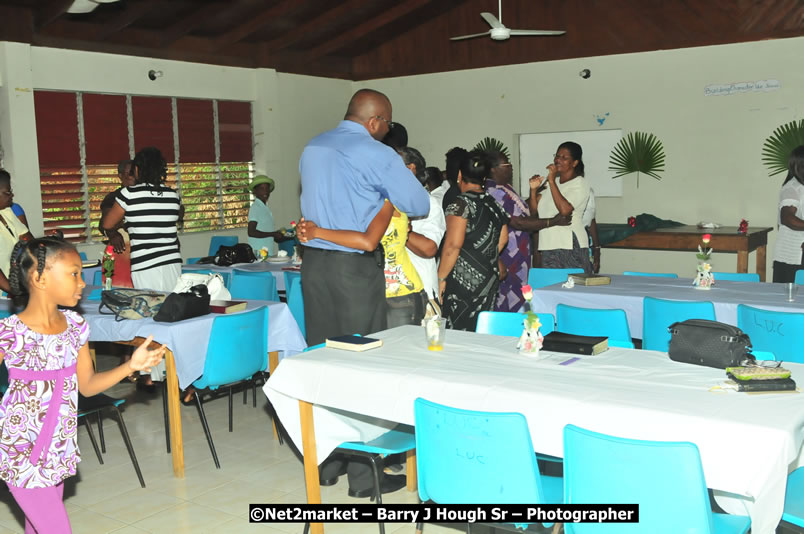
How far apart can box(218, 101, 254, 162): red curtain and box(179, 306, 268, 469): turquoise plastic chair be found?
649 centimetres

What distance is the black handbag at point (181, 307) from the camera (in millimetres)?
4020

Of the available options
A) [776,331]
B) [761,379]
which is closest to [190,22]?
[776,331]

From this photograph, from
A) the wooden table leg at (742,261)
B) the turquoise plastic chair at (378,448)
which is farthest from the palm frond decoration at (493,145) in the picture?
the turquoise plastic chair at (378,448)

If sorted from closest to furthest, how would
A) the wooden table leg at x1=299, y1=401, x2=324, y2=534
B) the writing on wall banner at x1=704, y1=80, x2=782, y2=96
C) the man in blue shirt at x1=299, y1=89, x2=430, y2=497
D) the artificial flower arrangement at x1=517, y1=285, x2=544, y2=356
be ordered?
the artificial flower arrangement at x1=517, y1=285, x2=544, y2=356 → the wooden table leg at x1=299, y1=401, x2=324, y2=534 → the man in blue shirt at x1=299, y1=89, x2=430, y2=497 → the writing on wall banner at x1=704, y1=80, x2=782, y2=96

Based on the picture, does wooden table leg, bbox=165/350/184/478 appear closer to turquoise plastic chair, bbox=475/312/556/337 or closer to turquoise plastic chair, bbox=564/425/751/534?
turquoise plastic chair, bbox=475/312/556/337

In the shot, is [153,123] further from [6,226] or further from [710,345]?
[710,345]

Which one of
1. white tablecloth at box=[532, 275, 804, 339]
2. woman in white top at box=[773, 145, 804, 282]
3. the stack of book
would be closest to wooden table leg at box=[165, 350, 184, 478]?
white tablecloth at box=[532, 275, 804, 339]

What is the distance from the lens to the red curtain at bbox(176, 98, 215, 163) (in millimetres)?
9727

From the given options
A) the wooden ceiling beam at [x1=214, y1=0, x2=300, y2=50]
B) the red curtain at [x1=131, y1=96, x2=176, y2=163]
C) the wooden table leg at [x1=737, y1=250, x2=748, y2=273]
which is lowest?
the wooden table leg at [x1=737, y1=250, x2=748, y2=273]

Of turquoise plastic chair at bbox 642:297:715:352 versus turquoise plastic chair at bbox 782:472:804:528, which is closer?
turquoise plastic chair at bbox 782:472:804:528

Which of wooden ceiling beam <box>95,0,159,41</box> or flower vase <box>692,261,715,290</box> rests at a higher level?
wooden ceiling beam <box>95,0,159,41</box>

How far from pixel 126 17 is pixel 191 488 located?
6208 mm

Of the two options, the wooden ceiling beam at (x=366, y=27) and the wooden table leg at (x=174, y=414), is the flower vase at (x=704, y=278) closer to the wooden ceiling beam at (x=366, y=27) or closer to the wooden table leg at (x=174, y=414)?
the wooden table leg at (x=174, y=414)

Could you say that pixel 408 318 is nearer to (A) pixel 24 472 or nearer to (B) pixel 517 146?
(A) pixel 24 472
